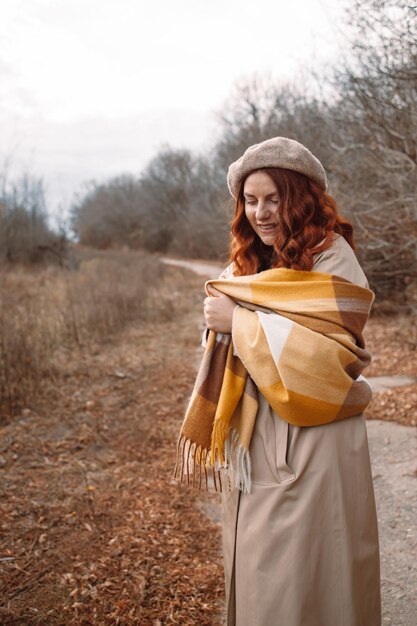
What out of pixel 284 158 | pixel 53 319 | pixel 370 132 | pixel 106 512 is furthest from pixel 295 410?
pixel 53 319

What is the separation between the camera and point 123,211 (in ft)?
165

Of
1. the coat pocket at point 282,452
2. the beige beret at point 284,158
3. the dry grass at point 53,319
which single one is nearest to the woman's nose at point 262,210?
the beige beret at point 284,158

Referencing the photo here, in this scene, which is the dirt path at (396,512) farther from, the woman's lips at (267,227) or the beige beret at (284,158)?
the beige beret at (284,158)

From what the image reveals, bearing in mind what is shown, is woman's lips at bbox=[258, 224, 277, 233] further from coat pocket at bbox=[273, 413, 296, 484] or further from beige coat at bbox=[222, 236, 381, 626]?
coat pocket at bbox=[273, 413, 296, 484]

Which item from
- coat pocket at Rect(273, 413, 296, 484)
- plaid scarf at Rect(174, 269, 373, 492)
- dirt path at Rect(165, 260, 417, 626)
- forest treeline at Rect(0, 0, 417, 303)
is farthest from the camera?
forest treeline at Rect(0, 0, 417, 303)

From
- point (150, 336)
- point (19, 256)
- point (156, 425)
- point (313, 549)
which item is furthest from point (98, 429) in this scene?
point (19, 256)

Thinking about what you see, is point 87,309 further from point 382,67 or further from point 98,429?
point 382,67

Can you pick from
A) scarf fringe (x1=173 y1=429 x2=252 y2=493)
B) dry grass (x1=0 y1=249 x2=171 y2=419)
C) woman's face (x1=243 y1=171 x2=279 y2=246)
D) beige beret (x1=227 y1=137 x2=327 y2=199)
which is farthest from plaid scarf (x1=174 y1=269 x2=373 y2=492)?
dry grass (x1=0 y1=249 x2=171 y2=419)

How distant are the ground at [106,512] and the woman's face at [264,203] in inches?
79.9

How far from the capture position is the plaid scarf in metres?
1.58

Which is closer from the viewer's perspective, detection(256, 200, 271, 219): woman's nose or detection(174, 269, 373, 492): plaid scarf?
detection(174, 269, 373, 492): plaid scarf

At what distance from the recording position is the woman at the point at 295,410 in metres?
1.62

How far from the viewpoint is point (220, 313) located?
1.79 m

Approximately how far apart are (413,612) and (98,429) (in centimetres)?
340
